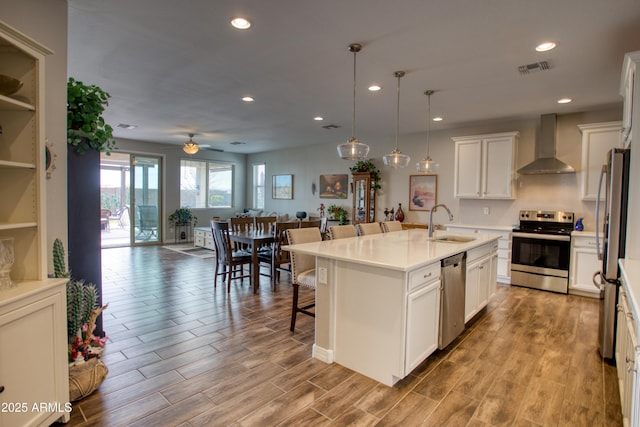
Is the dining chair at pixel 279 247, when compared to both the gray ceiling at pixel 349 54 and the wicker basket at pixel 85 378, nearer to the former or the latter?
the gray ceiling at pixel 349 54

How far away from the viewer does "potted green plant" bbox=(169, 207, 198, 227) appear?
9156 millimetres

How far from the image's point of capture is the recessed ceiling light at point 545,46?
9.31 ft

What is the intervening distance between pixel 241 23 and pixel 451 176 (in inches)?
195

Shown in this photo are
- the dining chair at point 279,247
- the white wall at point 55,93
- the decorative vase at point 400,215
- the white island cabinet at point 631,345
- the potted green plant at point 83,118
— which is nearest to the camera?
the white island cabinet at point 631,345

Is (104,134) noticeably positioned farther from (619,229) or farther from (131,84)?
(619,229)

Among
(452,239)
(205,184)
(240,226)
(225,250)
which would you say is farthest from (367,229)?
(205,184)

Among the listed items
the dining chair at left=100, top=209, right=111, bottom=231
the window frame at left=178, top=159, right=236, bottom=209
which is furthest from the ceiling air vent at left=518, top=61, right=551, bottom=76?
the dining chair at left=100, top=209, right=111, bottom=231

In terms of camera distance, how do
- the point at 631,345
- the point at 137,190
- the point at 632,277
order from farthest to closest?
the point at 137,190 < the point at 632,277 < the point at 631,345

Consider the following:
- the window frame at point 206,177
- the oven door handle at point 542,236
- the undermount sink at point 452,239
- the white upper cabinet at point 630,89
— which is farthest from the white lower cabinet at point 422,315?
the window frame at point 206,177

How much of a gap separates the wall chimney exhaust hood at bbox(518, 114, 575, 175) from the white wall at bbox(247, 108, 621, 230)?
16 cm

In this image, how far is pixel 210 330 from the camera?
11.0 feet

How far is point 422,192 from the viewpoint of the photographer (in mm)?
6758

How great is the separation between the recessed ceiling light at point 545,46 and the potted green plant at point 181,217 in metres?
8.61

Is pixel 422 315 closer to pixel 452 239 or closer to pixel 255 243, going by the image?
pixel 452 239
